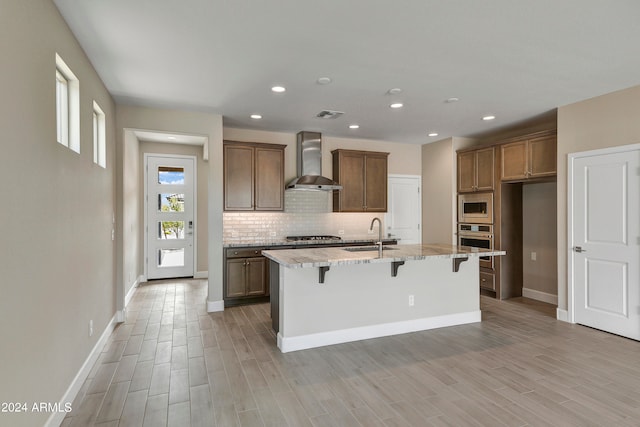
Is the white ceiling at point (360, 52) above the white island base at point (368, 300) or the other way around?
above

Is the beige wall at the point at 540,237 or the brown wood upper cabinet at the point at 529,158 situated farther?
the beige wall at the point at 540,237

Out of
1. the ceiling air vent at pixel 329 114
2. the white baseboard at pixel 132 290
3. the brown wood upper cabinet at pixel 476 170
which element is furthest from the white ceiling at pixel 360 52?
the white baseboard at pixel 132 290

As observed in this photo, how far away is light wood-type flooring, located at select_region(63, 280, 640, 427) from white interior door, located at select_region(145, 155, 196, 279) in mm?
2829

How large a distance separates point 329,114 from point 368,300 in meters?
2.57

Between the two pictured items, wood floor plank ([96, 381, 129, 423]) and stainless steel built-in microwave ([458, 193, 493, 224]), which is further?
stainless steel built-in microwave ([458, 193, 493, 224])

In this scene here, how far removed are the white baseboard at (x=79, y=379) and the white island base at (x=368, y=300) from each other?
1.66 metres

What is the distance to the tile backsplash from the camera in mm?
5645

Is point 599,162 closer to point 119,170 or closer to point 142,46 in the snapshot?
point 142,46

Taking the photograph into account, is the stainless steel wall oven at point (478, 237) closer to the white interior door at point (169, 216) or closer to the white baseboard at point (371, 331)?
the white baseboard at point (371, 331)

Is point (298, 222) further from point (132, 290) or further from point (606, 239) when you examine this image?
point (606, 239)

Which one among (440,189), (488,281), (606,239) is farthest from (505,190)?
(606,239)

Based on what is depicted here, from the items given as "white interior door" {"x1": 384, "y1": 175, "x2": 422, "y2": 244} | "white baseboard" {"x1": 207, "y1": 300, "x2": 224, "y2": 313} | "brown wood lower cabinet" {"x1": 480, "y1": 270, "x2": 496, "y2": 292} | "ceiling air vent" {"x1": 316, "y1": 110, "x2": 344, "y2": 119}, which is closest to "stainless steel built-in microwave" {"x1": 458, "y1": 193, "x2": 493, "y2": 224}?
"brown wood lower cabinet" {"x1": 480, "y1": 270, "x2": 496, "y2": 292}

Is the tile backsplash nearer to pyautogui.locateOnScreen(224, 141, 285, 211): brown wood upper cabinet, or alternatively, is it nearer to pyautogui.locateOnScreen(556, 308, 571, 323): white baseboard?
pyautogui.locateOnScreen(224, 141, 285, 211): brown wood upper cabinet

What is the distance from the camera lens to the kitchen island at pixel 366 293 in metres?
3.43
